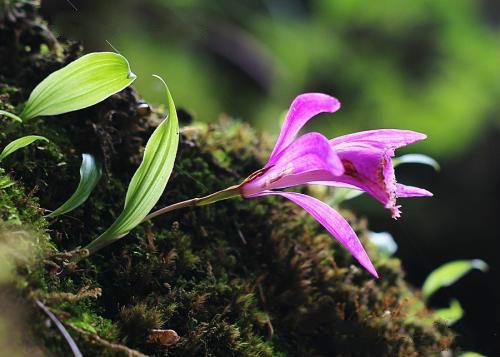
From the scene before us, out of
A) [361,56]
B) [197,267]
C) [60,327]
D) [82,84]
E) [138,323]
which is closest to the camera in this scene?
[60,327]

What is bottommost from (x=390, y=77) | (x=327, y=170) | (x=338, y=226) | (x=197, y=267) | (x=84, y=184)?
(x=390, y=77)

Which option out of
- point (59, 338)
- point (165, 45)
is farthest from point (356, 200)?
point (59, 338)

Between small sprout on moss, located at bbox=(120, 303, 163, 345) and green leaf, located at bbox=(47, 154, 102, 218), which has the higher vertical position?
green leaf, located at bbox=(47, 154, 102, 218)

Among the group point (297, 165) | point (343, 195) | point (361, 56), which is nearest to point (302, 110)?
point (297, 165)

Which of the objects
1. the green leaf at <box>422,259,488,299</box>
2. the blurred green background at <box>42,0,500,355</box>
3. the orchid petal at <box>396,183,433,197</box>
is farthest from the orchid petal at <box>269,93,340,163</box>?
the blurred green background at <box>42,0,500,355</box>

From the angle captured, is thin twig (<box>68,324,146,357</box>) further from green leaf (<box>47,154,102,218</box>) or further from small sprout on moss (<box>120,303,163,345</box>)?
green leaf (<box>47,154,102,218</box>)

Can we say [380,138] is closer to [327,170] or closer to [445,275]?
[327,170]
